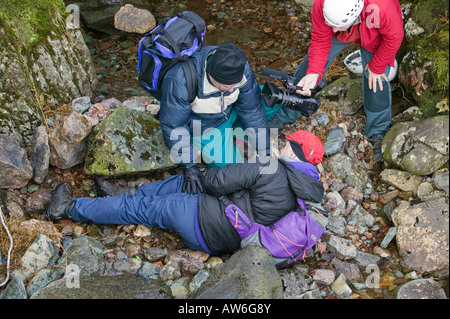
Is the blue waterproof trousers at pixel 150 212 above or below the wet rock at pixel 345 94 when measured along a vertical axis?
below

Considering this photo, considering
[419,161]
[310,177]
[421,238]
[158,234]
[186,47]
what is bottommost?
[158,234]

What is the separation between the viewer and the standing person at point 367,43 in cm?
446

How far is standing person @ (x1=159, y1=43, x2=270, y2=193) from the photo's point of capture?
4383 mm

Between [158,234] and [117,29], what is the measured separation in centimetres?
484

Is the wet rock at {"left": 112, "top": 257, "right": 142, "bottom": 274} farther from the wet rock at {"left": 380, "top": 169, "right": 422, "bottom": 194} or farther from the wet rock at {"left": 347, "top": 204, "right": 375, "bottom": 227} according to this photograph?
the wet rock at {"left": 380, "top": 169, "right": 422, "bottom": 194}

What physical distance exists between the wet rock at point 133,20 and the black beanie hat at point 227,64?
4.12m

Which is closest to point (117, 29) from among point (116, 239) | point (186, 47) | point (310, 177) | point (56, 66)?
point (56, 66)

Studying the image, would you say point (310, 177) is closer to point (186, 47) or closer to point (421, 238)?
point (421, 238)

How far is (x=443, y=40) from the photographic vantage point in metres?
5.30

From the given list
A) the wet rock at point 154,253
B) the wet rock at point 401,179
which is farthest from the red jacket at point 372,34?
the wet rock at point 154,253

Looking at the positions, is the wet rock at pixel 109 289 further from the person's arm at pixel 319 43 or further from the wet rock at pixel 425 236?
the person's arm at pixel 319 43

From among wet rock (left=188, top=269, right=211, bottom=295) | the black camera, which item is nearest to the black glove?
wet rock (left=188, top=269, right=211, bottom=295)

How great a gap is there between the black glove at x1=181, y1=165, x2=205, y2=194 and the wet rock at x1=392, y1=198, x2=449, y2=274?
2408 millimetres

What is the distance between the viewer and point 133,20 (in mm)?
7961
